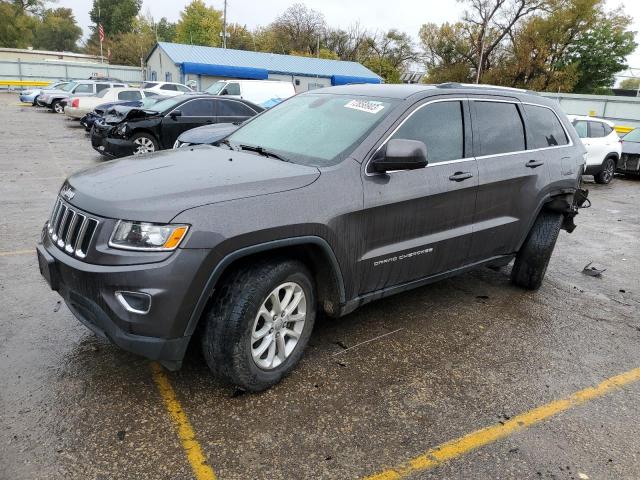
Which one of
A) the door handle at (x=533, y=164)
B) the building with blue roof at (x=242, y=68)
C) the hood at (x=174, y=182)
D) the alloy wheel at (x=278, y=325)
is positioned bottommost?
the alloy wheel at (x=278, y=325)

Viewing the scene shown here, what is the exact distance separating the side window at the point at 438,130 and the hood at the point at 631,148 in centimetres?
1232

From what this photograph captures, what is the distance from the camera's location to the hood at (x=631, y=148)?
547 inches

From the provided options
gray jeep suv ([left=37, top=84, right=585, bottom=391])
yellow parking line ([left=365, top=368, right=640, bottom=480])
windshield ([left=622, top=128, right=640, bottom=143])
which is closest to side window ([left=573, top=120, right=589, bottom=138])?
windshield ([left=622, top=128, right=640, bottom=143])

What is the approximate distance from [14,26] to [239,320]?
8475 centimetres

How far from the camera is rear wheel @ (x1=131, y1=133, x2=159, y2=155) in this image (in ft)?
36.3

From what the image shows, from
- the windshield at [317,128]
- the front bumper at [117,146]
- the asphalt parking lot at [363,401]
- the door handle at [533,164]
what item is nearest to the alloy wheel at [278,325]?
the asphalt parking lot at [363,401]

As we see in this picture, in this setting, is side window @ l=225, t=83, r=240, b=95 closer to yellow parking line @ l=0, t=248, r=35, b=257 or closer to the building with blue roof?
yellow parking line @ l=0, t=248, r=35, b=257

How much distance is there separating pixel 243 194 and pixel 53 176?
8.24m

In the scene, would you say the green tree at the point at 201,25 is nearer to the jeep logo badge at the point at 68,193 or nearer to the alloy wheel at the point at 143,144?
the alloy wheel at the point at 143,144

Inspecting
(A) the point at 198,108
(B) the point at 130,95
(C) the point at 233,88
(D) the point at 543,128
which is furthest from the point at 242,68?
(D) the point at 543,128

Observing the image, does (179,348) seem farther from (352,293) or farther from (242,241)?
(352,293)

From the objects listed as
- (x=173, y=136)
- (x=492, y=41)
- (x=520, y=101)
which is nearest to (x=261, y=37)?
(x=492, y=41)

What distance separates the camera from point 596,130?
13297mm

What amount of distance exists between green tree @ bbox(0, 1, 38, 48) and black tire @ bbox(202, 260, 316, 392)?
273 feet
